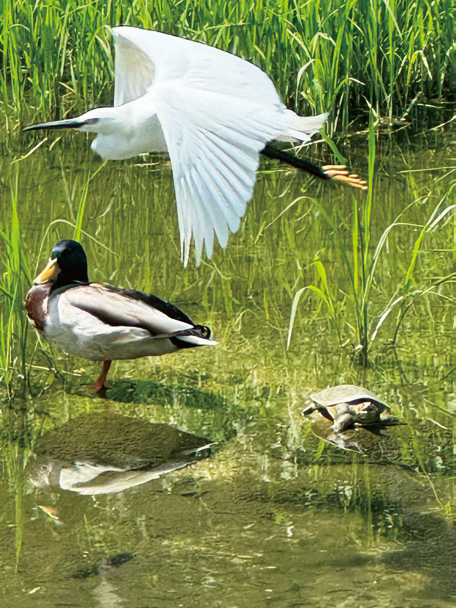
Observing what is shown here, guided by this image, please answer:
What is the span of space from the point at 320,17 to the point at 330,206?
5.53 feet

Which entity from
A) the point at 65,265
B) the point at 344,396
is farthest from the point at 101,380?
the point at 344,396

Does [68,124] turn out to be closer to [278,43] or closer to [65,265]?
[65,265]

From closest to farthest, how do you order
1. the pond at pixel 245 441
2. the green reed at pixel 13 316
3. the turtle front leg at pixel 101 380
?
the pond at pixel 245 441 → the green reed at pixel 13 316 → the turtle front leg at pixel 101 380

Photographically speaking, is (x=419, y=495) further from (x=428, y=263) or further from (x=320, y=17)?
(x=320, y=17)

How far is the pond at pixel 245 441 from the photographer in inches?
115

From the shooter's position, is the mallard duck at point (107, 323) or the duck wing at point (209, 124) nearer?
the duck wing at point (209, 124)

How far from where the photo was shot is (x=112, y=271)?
5.15 m

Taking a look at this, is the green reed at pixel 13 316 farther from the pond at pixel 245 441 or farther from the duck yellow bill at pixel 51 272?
the duck yellow bill at pixel 51 272

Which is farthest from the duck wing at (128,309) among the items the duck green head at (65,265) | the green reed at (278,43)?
the green reed at (278,43)

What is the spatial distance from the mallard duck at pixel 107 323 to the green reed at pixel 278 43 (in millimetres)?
2920

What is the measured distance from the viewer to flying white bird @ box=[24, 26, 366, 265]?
3.14 m

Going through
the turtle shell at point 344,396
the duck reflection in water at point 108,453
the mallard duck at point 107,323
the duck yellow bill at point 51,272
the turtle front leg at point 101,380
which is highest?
the duck yellow bill at point 51,272

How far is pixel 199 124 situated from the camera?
358cm

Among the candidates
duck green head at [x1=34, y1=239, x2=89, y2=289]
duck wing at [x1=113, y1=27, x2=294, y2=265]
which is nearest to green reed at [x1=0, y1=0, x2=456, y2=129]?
duck wing at [x1=113, y1=27, x2=294, y2=265]
